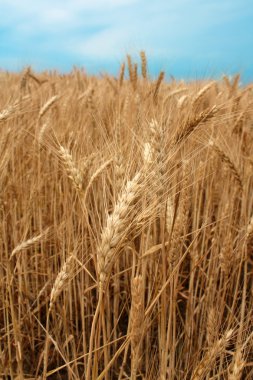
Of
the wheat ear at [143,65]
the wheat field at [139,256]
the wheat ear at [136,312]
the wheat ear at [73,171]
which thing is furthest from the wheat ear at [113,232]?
the wheat ear at [143,65]

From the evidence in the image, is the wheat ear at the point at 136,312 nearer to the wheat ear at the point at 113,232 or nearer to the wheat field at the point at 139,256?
the wheat field at the point at 139,256

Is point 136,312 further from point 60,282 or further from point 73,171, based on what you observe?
point 73,171

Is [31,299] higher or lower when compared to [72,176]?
lower

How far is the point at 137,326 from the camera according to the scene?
901 mm

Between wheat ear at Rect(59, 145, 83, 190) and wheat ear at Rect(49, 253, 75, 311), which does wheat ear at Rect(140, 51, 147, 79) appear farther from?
wheat ear at Rect(49, 253, 75, 311)

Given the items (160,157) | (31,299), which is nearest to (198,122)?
(160,157)

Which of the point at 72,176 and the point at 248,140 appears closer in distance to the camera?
the point at 72,176

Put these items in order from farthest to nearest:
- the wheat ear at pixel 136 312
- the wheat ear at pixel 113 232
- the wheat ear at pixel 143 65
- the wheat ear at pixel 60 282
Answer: the wheat ear at pixel 143 65
the wheat ear at pixel 60 282
the wheat ear at pixel 136 312
the wheat ear at pixel 113 232

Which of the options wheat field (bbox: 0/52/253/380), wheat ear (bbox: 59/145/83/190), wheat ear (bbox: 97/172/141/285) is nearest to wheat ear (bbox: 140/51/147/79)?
wheat field (bbox: 0/52/253/380)

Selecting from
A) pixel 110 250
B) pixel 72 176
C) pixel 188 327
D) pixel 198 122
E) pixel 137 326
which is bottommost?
pixel 188 327

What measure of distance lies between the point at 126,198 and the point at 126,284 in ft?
3.39

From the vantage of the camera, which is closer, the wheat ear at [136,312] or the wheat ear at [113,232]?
the wheat ear at [113,232]

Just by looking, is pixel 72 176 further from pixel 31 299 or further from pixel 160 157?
pixel 31 299

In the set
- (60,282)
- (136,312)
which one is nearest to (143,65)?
(60,282)
